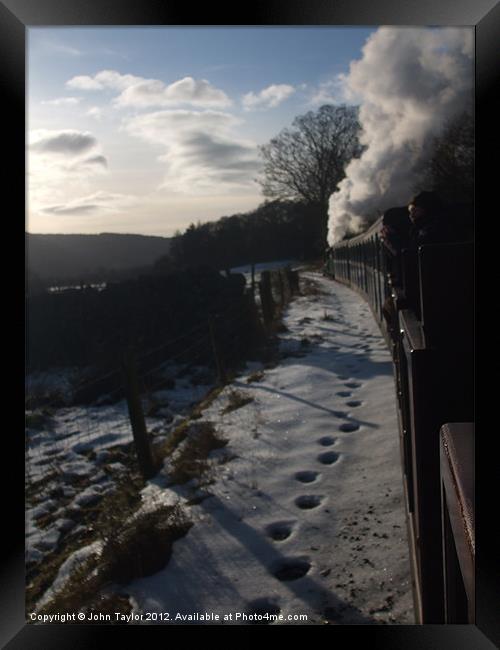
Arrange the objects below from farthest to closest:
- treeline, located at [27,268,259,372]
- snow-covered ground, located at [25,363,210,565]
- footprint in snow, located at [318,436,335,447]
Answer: treeline, located at [27,268,259,372], snow-covered ground, located at [25,363,210,565], footprint in snow, located at [318,436,335,447]

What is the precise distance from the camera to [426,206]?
390cm

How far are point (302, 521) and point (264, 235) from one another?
1310 inches

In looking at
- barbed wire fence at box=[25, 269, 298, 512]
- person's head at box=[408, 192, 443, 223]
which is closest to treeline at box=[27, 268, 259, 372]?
barbed wire fence at box=[25, 269, 298, 512]

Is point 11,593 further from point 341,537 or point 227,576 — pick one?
point 341,537

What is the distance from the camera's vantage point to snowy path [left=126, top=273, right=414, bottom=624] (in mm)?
2707

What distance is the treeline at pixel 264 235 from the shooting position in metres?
32.8

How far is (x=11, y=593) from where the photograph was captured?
129 centimetres

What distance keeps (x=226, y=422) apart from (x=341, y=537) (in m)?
2.89

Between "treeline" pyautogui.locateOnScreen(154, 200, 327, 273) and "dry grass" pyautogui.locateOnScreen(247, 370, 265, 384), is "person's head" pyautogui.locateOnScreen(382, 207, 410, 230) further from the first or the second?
"treeline" pyautogui.locateOnScreen(154, 200, 327, 273)

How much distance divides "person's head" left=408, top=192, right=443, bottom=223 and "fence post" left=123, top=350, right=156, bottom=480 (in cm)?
315

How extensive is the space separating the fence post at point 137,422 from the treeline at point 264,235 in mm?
26240

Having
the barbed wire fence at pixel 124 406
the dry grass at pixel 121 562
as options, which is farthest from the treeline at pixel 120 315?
the dry grass at pixel 121 562

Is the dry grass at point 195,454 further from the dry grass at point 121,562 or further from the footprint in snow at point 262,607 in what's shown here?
the footprint in snow at point 262,607

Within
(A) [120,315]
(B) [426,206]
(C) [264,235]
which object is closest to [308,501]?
(B) [426,206]
